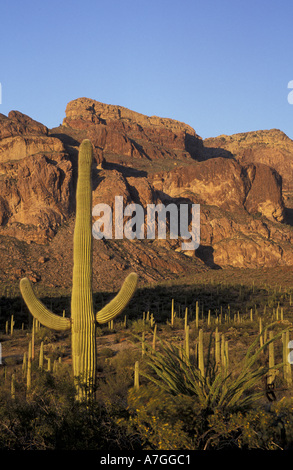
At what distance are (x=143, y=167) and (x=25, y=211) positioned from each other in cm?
3987

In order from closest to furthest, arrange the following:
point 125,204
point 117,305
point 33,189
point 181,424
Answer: point 181,424
point 117,305
point 33,189
point 125,204

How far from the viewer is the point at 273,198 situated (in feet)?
281

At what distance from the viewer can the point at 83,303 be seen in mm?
9492

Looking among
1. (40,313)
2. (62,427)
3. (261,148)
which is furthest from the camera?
(261,148)

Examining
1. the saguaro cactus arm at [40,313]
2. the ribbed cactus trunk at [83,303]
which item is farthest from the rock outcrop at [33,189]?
the saguaro cactus arm at [40,313]

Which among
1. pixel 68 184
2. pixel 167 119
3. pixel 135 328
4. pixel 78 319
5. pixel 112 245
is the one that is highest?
pixel 167 119

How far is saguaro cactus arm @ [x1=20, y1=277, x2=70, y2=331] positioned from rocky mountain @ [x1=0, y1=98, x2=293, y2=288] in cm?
4218

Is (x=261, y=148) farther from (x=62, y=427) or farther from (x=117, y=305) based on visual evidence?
(x=62, y=427)

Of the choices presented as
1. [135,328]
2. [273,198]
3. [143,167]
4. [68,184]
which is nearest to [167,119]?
[143,167]

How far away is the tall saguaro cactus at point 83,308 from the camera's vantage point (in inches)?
362

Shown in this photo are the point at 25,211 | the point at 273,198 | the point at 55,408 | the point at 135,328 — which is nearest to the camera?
the point at 55,408

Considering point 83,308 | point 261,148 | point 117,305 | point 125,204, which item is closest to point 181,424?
point 117,305

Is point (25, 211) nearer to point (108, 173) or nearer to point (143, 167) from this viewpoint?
point (108, 173)

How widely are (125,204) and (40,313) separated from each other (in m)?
60.7
